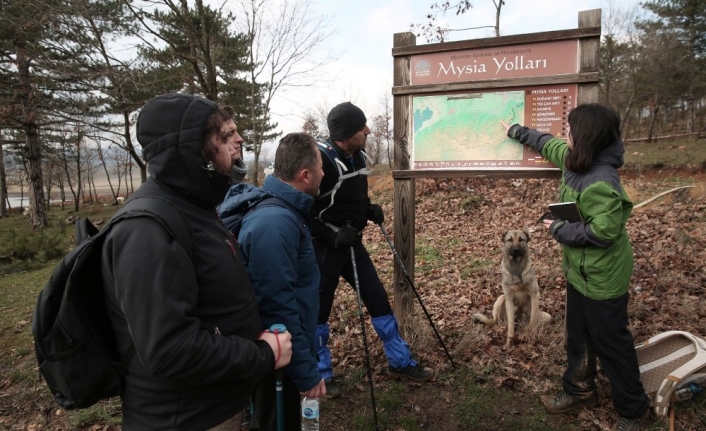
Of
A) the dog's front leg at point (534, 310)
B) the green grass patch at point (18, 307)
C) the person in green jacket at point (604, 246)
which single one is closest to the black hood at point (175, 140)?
the person in green jacket at point (604, 246)

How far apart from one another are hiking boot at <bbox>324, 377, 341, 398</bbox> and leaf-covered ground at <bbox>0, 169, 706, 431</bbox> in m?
0.07

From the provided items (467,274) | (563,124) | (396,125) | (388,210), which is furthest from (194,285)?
(388,210)

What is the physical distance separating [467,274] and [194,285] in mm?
6191

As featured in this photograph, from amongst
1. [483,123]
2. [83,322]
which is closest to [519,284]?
[483,123]

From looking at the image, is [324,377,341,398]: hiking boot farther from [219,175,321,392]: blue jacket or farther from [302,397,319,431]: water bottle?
[219,175,321,392]: blue jacket

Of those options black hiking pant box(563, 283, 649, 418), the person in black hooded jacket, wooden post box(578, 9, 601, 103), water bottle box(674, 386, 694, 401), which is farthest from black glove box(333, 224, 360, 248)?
water bottle box(674, 386, 694, 401)

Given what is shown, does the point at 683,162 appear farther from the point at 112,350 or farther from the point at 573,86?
the point at 112,350

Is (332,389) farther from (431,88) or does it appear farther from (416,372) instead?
(431,88)

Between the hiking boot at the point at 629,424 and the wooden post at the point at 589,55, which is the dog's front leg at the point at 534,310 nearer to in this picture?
the hiking boot at the point at 629,424

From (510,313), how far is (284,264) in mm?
3623

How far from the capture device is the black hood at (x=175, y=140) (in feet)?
5.23

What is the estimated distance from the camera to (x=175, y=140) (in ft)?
5.22

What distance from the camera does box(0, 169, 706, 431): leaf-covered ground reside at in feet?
11.8

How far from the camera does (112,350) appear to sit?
5.34 ft
